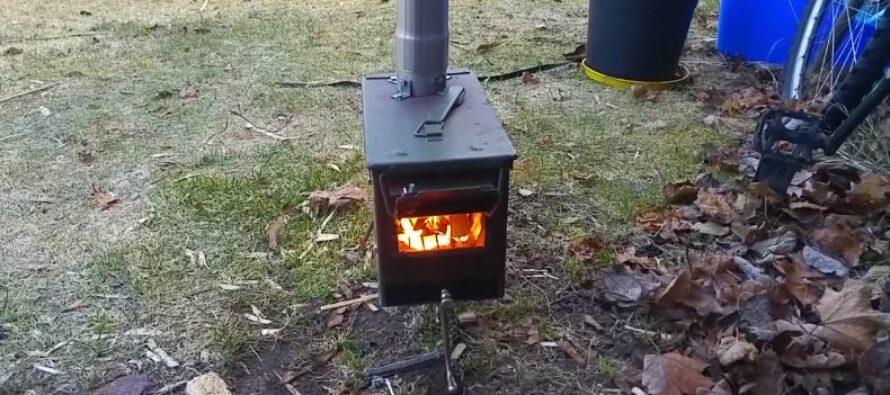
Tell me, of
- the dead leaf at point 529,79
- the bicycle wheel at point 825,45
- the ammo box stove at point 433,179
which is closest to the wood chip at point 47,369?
the ammo box stove at point 433,179

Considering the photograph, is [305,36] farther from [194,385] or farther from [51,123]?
[194,385]

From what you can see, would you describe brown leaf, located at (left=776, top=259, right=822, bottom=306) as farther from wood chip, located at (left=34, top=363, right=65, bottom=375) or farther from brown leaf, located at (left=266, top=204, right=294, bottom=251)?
wood chip, located at (left=34, top=363, right=65, bottom=375)

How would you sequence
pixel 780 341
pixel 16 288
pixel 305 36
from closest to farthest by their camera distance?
pixel 780 341
pixel 16 288
pixel 305 36

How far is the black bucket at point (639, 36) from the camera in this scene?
2668 millimetres

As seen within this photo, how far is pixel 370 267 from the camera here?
68.4 inches

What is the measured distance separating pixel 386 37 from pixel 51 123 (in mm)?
1562

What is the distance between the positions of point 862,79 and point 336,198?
1.45 m

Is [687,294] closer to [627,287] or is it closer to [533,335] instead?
[627,287]

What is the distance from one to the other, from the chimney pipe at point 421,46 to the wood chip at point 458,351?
524 millimetres

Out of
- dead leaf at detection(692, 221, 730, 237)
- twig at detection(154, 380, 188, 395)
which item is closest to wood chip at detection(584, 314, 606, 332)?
dead leaf at detection(692, 221, 730, 237)

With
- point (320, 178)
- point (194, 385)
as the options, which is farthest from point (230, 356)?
point (320, 178)

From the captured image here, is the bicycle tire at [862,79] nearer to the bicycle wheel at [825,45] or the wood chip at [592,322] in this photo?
the bicycle wheel at [825,45]

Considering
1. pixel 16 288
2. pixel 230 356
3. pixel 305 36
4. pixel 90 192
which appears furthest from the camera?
pixel 305 36

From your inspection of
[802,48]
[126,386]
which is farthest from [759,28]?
[126,386]
